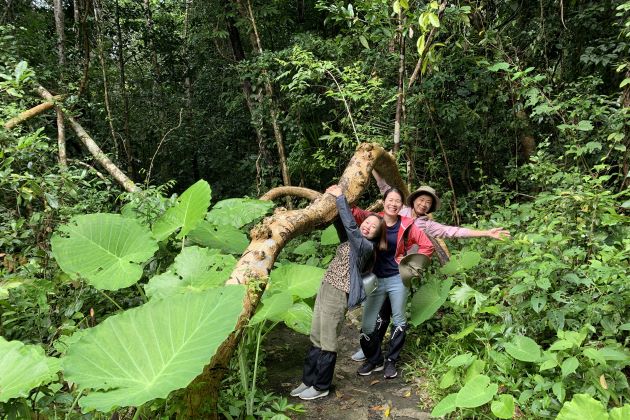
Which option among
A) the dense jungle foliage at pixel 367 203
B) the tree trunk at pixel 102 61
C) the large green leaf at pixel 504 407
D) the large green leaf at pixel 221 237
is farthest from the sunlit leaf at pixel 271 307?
the tree trunk at pixel 102 61

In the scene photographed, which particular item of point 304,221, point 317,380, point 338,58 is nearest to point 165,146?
point 338,58

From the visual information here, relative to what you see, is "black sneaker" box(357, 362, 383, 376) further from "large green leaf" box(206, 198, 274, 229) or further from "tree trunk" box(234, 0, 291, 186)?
"tree trunk" box(234, 0, 291, 186)

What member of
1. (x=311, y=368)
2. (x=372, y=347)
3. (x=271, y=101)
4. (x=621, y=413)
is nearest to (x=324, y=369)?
(x=311, y=368)

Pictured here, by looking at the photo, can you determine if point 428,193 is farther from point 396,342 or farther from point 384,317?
point 396,342

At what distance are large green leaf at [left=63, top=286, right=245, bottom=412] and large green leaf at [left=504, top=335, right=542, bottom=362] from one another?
153 centimetres

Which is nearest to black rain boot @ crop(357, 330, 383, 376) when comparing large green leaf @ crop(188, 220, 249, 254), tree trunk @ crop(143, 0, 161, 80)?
large green leaf @ crop(188, 220, 249, 254)

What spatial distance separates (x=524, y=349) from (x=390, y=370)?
1055mm

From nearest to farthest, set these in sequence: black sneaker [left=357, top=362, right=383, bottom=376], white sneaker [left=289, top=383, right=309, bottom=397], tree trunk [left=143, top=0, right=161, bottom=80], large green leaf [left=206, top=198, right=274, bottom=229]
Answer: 1. white sneaker [left=289, top=383, right=309, bottom=397]
2. black sneaker [left=357, top=362, right=383, bottom=376]
3. large green leaf [left=206, top=198, right=274, bottom=229]
4. tree trunk [left=143, top=0, right=161, bottom=80]

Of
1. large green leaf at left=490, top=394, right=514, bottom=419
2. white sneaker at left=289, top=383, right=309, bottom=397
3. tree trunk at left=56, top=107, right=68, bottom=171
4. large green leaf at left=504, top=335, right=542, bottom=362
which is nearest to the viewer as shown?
large green leaf at left=490, top=394, right=514, bottom=419

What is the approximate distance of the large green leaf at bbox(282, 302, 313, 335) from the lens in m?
3.07

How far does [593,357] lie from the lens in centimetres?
205

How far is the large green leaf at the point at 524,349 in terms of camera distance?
7.54 feet

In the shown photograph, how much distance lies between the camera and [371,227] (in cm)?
294

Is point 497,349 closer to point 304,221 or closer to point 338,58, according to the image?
point 304,221
